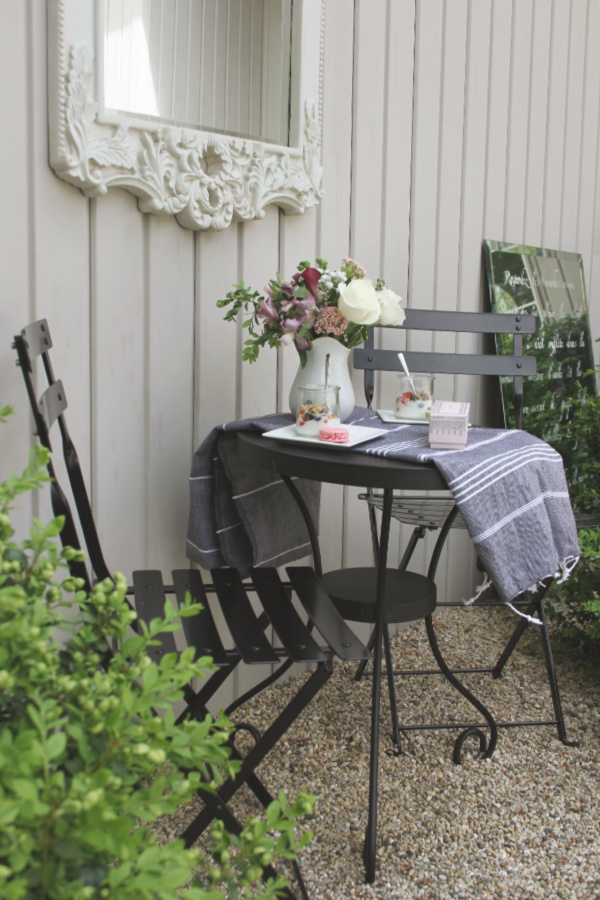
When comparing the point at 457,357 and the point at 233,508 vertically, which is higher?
the point at 457,357

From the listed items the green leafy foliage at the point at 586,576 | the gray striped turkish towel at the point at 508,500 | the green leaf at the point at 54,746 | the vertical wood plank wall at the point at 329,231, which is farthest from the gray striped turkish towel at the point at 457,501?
the green leaf at the point at 54,746

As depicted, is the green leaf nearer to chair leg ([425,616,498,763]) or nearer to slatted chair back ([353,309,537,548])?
chair leg ([425,616,498,763])

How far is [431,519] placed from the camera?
2488mm

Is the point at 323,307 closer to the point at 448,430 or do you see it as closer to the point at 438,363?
the point at 448,430

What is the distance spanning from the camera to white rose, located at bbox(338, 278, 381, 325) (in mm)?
2047

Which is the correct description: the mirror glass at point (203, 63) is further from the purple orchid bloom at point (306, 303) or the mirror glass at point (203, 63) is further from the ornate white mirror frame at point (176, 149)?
the purple orchid bloom at point (306, 303)

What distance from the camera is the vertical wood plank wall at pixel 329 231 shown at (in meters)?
1.92

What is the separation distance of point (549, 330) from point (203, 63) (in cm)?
207

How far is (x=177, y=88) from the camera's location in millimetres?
2184

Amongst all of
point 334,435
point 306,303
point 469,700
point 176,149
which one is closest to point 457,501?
point 334,435

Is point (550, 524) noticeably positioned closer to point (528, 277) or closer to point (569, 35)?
point (528, 277)

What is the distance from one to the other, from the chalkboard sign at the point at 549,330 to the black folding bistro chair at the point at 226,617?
1.85m

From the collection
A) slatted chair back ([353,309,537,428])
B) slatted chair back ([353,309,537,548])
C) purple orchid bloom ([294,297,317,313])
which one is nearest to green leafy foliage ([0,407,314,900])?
purple orchid bloom ([294,297,317,313])

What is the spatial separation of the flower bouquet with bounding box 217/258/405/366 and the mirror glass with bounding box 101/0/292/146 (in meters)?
0.52
